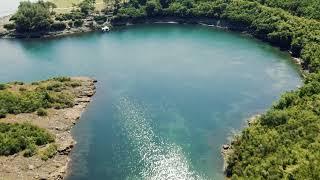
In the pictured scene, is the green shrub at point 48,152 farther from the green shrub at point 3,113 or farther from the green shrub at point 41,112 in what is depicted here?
the green shrub at point 3,113

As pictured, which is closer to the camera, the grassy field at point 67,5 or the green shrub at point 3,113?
the green shrub at point 3,113

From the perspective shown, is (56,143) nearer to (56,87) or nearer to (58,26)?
(56,87)

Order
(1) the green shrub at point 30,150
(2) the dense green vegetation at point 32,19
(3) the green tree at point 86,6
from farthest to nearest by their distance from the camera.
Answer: (3) the green tree at point 86,6 → (2) the dense green vegetation at point 32,19 → (1) the green shrub at point 30,150

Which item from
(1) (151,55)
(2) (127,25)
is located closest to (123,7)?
(2) (127,25)

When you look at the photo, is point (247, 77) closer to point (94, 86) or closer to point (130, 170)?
point (94, 86)

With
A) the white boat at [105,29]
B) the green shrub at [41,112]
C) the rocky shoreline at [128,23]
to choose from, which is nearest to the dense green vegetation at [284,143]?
the green shrub at [41,112]

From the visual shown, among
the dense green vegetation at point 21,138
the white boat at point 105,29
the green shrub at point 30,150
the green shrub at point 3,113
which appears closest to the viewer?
the green shrub at point 30,150

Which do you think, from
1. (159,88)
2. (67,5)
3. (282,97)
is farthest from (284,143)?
(67,5)
